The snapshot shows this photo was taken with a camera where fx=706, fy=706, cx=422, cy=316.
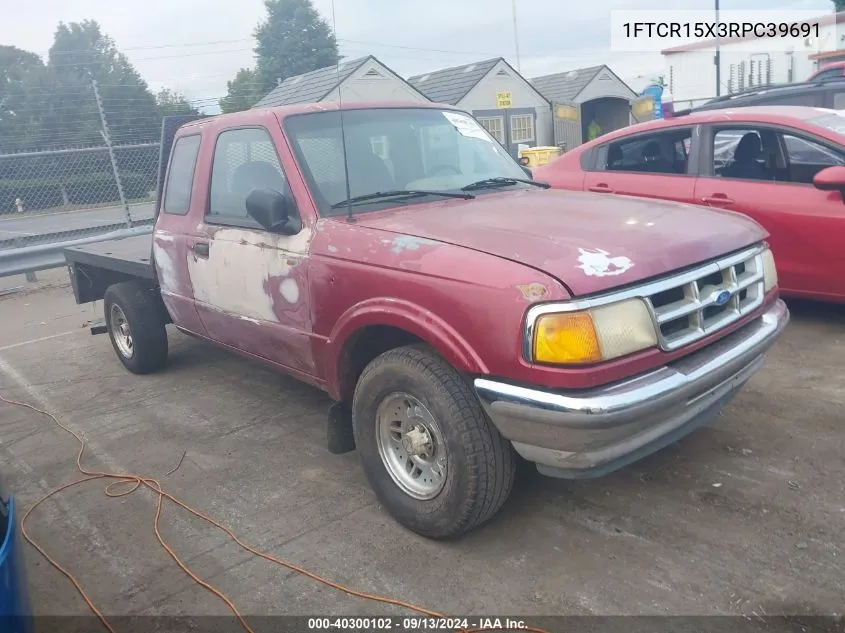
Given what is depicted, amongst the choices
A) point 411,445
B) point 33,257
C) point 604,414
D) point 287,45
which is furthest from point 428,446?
point 287,45

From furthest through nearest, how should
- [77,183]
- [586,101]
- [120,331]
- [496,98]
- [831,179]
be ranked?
[586,101] < [496,98] < [77,183] < [120,331] < [831,179]

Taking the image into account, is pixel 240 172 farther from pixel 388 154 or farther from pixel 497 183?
pixel 497 183

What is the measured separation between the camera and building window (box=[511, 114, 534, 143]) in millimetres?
26487

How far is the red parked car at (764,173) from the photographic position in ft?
16.6

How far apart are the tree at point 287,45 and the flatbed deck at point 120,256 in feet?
81.3

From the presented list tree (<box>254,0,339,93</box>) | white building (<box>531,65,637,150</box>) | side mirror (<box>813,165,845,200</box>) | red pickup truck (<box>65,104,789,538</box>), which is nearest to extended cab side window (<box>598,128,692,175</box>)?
side mirror (<box>813,165,845,200</box>)

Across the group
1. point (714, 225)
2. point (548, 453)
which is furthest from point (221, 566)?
point (714, 225)

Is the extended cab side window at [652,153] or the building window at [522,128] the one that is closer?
the extended cab side window at [652,153]

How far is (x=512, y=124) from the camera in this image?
26438mm

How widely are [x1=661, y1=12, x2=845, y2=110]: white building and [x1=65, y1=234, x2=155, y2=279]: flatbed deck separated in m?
26.5

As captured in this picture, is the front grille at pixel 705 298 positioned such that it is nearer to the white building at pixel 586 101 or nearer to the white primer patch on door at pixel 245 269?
the white primer patch on door at pixel 245 269

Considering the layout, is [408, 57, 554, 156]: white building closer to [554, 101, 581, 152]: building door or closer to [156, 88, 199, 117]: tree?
[554, 101, 581, 152]: building door

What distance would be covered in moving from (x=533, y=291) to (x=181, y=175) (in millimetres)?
3078

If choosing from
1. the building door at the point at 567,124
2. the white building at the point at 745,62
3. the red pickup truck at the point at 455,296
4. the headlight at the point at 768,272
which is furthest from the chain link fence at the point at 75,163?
the white building at the point at 745,62
